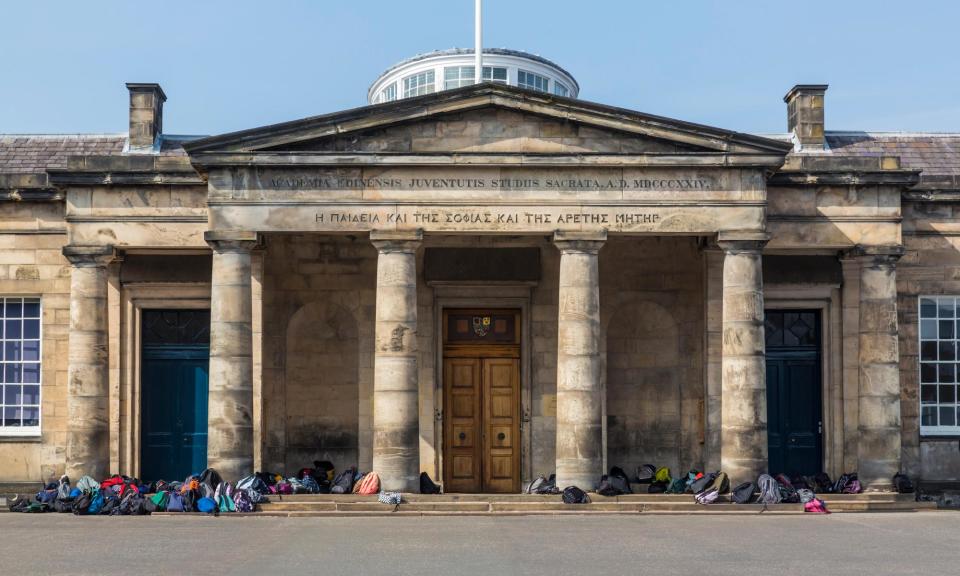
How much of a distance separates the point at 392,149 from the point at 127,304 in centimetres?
635

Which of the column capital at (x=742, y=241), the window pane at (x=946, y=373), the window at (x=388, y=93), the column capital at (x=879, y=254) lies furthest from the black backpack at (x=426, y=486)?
the window at (x=388, y=93)

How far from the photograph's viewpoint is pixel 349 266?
21906 mm

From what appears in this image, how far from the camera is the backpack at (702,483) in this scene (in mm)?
18844

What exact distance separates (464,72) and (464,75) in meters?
0.08

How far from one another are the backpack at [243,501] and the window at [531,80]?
49.9 ft

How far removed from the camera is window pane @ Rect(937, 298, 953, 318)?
862 inches

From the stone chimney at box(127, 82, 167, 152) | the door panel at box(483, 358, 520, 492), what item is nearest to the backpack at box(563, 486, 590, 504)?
the door panel at box(483, 358, 520, 492)

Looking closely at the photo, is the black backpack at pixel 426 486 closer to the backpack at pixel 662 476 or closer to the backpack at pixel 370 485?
the backpack at pixel 370 485

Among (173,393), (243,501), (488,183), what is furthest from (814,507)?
(173,393)

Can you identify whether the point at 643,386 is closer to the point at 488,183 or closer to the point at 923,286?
the point at 488,183

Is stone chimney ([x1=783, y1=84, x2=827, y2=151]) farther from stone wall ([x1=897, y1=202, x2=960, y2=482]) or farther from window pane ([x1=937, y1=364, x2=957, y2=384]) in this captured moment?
window pane ([x1=937, y1=364, x2=957, y2=384])

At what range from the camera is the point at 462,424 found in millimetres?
21734

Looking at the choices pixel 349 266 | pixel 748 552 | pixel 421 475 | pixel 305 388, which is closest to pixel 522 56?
pixel 349 266

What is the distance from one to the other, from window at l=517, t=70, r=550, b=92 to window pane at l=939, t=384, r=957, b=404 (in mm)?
12837
